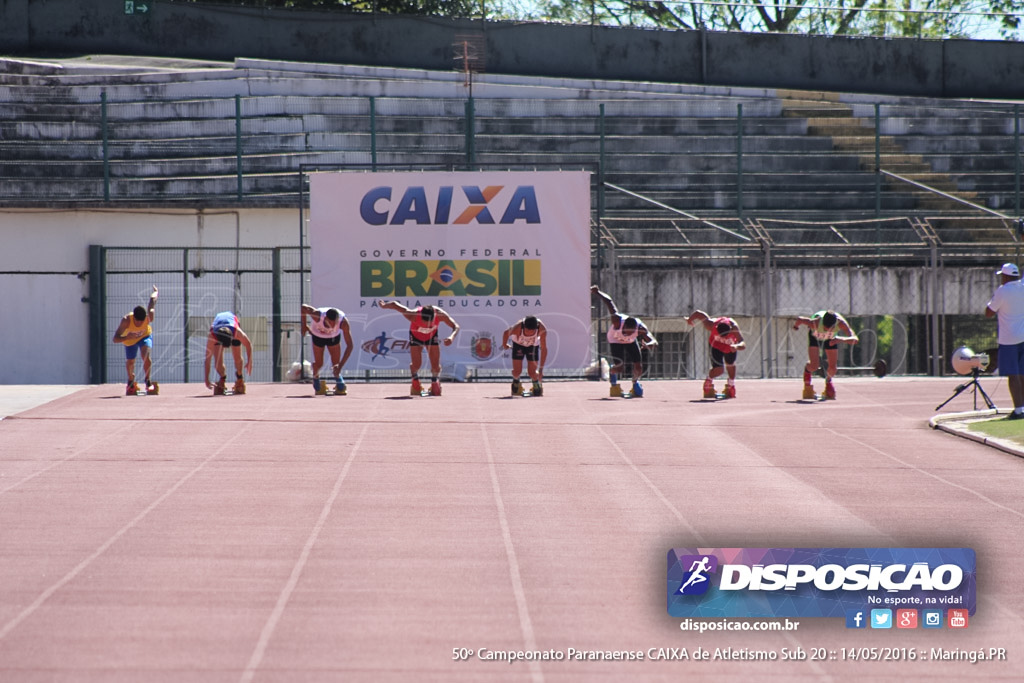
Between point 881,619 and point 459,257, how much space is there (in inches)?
612

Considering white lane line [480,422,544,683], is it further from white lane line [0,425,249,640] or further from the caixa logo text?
the caixa logo text

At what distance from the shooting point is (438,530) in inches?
349

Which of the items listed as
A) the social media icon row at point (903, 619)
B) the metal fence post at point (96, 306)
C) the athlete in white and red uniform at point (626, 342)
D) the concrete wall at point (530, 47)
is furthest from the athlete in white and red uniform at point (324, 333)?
the concrete wall at point (530, 47)

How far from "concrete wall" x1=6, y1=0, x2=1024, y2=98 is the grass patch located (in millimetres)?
21758

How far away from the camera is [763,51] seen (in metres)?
34.9

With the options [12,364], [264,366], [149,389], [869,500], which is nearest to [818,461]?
[869,500]

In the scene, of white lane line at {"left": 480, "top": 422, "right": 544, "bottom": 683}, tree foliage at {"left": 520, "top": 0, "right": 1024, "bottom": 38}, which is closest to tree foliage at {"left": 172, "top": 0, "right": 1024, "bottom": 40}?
tree foliage at {"left": 520, "top": 0, "right": 1024, "bottom": 38}

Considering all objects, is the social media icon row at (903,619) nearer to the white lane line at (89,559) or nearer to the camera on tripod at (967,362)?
the white lane line at (89,559)

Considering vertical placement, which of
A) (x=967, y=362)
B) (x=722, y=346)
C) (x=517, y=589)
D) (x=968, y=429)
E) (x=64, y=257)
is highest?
(x=64, y=257)

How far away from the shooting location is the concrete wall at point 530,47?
112ft

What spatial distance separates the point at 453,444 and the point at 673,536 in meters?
4.73

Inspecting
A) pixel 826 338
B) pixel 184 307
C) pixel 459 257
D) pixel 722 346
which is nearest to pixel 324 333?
pixel 459 257

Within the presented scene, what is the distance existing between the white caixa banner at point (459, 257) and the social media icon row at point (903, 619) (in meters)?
14.8

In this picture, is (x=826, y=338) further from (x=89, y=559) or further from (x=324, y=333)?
(x=89, y=559)
